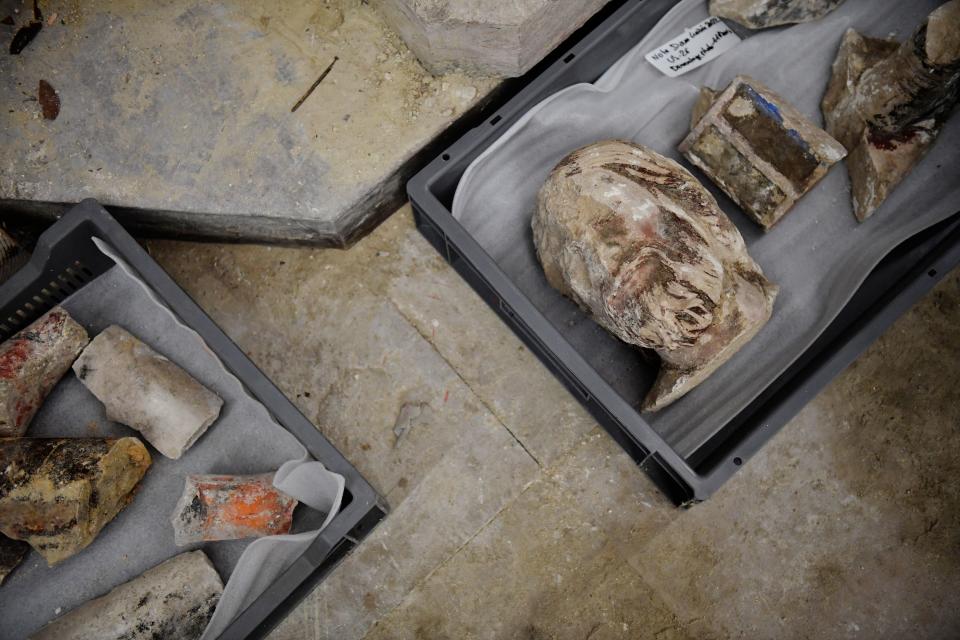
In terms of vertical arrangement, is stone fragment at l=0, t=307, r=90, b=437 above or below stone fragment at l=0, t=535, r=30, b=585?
above

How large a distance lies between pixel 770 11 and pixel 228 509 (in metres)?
2.33

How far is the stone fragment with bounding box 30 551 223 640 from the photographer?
211cm

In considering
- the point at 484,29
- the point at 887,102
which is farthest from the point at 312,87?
the point at 887,102

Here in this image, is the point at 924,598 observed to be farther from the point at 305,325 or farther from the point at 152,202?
the point at 152,202

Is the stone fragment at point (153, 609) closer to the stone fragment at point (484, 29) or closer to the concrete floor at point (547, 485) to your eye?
the concrete floor at point (547, 485)

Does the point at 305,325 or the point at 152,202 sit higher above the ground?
the point at 152,202

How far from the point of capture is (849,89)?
2533 millimetres

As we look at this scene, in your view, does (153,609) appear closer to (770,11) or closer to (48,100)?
(48,100)

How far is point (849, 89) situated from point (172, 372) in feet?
7.59

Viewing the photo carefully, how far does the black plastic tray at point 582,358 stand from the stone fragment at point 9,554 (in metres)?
1.54

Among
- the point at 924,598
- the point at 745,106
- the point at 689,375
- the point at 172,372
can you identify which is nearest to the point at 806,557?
the point at 924,598

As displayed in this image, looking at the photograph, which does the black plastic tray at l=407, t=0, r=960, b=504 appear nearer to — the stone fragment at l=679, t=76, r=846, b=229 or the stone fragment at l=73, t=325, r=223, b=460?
the stone fragment at l=679, t=76, r=846, b=229

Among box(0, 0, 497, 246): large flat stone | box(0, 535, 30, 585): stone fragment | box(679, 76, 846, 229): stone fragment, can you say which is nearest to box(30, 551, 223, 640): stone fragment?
box(0, 535, 30, 585): stone fragment

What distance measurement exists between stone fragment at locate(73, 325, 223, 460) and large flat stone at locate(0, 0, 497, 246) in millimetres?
494
